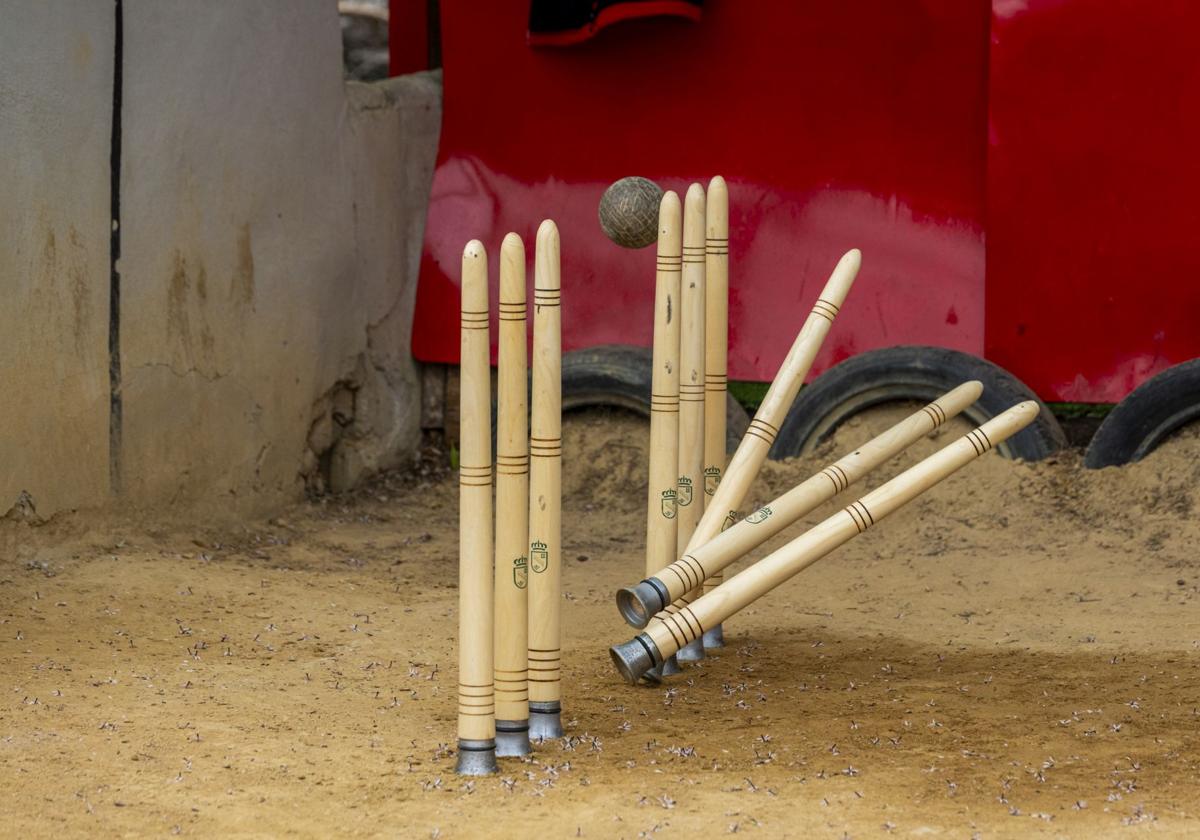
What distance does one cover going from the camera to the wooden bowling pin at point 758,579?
3771mm

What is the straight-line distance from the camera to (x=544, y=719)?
365 cm

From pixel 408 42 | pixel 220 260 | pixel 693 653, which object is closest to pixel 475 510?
pixel 693 653

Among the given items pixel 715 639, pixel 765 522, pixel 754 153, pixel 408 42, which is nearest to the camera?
pixel 765 522

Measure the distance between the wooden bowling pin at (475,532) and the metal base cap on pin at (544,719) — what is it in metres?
0.24

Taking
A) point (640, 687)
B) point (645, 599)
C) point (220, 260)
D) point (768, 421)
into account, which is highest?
point (220, 260)

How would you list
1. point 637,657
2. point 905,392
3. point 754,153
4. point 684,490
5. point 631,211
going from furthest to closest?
1. point 754,153
2. point 905,392
3. point 684,490
4. point 631,211
5. point 637,657

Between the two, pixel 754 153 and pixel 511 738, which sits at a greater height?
pixel 754 153

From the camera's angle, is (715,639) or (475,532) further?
(715,639)

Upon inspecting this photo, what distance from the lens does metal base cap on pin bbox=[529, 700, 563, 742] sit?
365cm

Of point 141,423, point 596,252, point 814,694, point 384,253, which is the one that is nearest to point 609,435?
point 596,252

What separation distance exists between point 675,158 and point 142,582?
291 centimetres

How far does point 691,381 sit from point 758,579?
0.67m

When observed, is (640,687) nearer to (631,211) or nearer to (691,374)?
(691,374)

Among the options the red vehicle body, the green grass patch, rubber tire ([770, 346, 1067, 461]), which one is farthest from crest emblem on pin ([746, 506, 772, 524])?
the green grass patch
